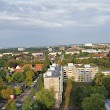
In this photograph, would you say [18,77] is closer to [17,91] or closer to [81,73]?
[17,91]

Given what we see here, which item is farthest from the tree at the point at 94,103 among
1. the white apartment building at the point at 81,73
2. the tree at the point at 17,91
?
the white apartment building at the point at 81,73

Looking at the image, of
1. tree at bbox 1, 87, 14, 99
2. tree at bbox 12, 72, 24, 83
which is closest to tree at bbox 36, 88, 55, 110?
tree at bbox 1, 87, 14, 99

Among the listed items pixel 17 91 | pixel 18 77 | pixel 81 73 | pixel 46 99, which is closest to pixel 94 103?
pixel 46 99

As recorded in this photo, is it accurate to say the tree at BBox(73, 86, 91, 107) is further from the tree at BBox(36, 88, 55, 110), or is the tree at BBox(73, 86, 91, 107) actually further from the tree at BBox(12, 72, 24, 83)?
the tree at BBox(12, 72, 24, 83)

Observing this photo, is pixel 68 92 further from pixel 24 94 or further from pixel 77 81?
pixel 77 81

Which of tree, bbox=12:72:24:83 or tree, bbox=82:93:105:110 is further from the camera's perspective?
tree, bbox=12:72:24:83

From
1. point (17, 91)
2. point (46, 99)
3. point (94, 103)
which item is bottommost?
point (17, 91)

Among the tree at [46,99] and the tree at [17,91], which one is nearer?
the tree at [46,99]

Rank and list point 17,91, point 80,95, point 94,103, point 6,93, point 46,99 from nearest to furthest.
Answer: point 94,103, point 46,99, point 80,95, point 6,93, point 17,91

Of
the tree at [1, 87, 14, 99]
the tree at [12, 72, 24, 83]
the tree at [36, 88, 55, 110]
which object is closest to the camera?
the tree at [36, 88, 55, 110]

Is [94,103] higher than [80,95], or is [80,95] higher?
[94,103]

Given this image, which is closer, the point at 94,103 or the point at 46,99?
the point at 94,103

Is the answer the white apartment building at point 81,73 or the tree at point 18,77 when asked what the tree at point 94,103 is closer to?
the tree at point 18,77
